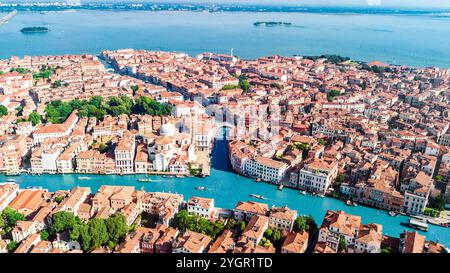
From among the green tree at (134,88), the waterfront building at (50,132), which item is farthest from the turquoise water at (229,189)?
the green tree at (134,88)

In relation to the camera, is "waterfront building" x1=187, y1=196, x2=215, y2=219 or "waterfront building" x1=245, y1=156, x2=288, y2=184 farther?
"waterfront building" x1=245, y1=156, x2=288, y2=184

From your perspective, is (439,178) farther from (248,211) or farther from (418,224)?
(248,211)

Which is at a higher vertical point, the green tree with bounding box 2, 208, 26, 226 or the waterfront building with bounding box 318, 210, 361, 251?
the waterfront building with bounding box 318, 210, 361, 251

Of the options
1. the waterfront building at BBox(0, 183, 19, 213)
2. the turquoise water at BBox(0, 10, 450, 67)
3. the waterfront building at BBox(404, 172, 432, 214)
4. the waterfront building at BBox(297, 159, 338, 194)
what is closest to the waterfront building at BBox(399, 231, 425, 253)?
the waterfront building at BBox(404, 172, 432, 214)

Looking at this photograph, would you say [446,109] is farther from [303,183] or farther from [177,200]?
[177,200]

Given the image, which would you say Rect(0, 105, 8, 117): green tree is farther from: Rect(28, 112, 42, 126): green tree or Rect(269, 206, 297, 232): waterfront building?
Rect(269, 206, 297, 232): waterfront building

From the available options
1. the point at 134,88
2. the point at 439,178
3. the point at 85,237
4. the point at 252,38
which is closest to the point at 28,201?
the point at 85,237
